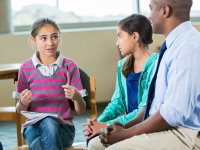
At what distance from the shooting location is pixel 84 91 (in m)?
2.69

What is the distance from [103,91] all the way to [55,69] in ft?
9.99

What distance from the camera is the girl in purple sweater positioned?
8.41ft

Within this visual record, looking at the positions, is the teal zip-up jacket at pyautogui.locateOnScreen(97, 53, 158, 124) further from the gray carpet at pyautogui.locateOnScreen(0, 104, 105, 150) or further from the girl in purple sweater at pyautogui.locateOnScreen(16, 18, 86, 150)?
the gray carpet at pyautogui.locateOnScreen(0, 104, 105, 150)

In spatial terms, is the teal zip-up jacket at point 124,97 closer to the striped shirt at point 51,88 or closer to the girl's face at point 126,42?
the girl's face at point 126,42

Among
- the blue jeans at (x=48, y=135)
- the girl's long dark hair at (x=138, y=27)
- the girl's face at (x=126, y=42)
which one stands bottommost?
the blue jeans at (x=48, y=135)

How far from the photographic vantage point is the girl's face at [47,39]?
109 inches

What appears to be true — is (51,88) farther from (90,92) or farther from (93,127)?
(93,127)

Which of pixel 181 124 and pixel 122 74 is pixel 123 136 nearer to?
pixel 181 124

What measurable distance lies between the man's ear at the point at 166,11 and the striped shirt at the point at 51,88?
2.80 feet

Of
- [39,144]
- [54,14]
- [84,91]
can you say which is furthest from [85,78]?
[54,14]

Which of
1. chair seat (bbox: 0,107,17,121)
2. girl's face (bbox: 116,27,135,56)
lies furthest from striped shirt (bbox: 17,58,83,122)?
chair seat (bbox: 0,107,17,121)

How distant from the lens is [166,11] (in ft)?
6.70

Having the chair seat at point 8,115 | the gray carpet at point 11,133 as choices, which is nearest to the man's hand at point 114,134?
the chair seat at point 8,115

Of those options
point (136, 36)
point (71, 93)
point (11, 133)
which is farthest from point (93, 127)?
point (11, 133)
